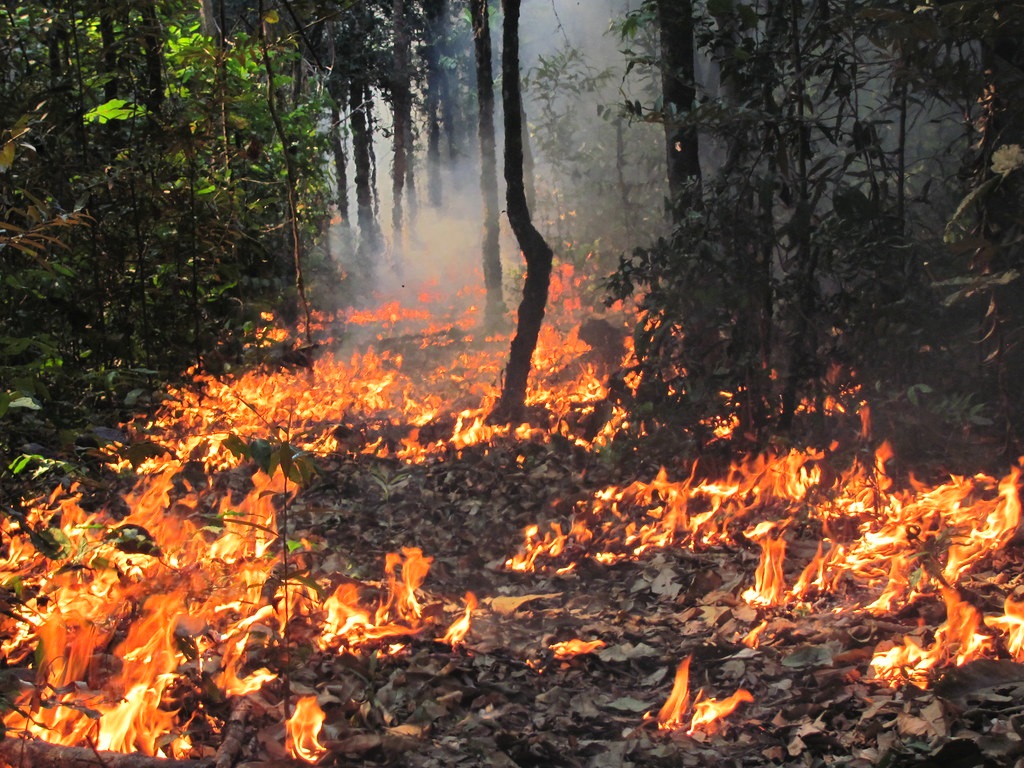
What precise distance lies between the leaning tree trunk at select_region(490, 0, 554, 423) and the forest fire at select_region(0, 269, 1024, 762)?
68cm

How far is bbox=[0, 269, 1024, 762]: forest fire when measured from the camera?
12.1ft

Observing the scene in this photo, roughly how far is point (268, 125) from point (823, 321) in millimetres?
5732

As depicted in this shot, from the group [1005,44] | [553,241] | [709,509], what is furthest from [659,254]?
[553,241]

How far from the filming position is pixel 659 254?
773cm

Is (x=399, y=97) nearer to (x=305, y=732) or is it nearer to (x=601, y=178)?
(x=601, y=178)

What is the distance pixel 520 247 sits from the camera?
980cm

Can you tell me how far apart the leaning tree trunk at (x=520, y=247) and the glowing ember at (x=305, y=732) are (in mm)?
6196

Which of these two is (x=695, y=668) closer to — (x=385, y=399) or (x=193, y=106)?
(x=193, y=106)

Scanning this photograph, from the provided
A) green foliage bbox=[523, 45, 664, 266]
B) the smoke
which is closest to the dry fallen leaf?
the smoke

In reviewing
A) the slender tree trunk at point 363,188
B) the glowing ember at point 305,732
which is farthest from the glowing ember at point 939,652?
the slender tree trunk at point 363,188

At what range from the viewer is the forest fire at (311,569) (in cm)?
367

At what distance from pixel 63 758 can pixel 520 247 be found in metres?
7.43

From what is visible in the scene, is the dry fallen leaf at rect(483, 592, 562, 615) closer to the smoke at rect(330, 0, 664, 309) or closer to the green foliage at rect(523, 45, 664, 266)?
the smoke at rect(330, 0, 664, 309)

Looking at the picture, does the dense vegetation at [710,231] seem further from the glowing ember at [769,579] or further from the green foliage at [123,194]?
the glowing ember at [769,579]
